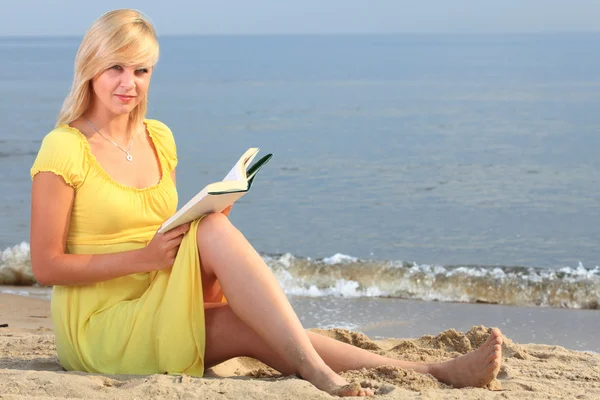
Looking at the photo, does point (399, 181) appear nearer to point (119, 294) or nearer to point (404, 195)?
point (404, 195)

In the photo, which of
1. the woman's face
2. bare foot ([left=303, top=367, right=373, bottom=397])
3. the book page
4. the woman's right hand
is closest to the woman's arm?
the woman's right hand

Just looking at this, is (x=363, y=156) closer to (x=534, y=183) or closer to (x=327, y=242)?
(x=534, y=183)

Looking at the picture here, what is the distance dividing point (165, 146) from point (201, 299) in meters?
0.81

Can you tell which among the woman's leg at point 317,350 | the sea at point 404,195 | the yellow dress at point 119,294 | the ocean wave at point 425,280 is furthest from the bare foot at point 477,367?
the ocean wave at point 425,280

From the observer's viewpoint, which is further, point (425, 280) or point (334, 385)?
point (425, 280)

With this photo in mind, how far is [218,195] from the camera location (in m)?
3.17

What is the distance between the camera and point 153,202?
358 cm

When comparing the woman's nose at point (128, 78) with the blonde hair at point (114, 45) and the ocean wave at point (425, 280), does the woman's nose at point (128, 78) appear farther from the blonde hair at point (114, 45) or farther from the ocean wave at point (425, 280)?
the ocean wave at point (425, 280)

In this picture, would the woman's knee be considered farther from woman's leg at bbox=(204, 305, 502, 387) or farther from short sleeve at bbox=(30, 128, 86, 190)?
short sleeve at bbox=(30, 128, 86, 190)

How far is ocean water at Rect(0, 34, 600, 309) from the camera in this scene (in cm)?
722

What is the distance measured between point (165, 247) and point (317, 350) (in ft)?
2.35

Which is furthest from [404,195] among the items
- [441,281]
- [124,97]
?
[124,97]

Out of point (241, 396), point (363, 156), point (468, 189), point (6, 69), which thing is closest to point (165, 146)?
point (241, 396)

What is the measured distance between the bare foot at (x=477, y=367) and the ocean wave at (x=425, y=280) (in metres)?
3.15
